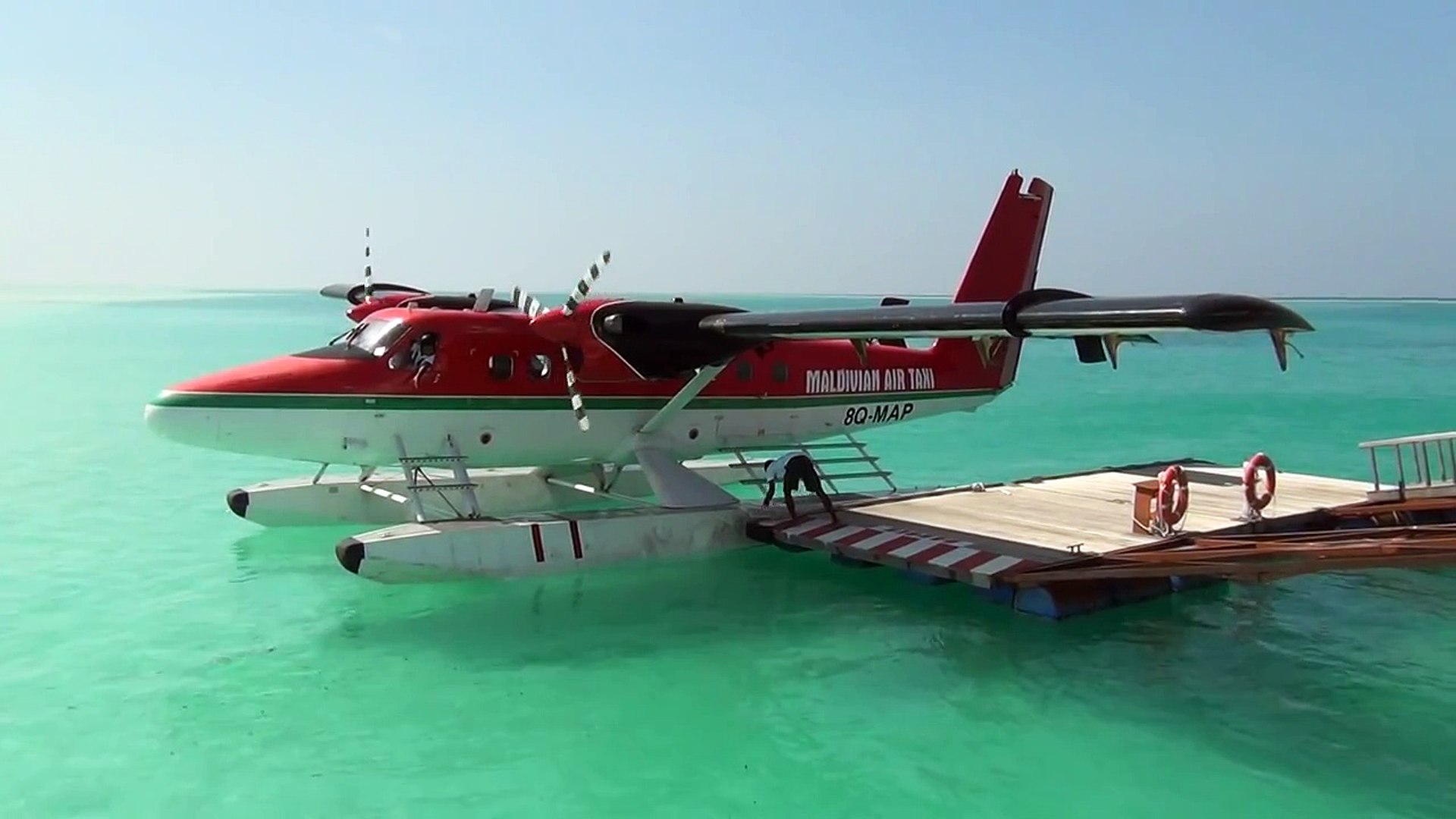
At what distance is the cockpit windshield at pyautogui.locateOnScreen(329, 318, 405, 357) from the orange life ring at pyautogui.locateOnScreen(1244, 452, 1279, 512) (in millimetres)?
7728

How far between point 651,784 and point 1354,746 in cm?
422

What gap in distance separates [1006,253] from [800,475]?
4415 millimetres

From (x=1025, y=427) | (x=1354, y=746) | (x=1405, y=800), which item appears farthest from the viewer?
(x=1025, y=427)

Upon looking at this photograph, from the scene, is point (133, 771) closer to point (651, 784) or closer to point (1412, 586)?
point (651, 784)

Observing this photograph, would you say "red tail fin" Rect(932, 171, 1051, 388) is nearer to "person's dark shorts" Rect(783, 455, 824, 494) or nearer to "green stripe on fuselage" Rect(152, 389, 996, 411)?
"green stripe on fuselage" Rect(152, 389, 996, 411)

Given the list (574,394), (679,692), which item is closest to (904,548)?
(679,692)

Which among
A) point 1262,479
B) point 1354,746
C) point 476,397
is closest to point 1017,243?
point 1262,479

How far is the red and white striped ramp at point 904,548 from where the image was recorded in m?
8.34

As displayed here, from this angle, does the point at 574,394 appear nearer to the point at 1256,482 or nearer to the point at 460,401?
the point at 460,401

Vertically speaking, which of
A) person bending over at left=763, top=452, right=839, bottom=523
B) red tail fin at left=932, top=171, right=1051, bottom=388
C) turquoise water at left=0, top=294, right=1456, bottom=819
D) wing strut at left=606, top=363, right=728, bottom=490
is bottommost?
turquoise water at left=0, top=294, right=1456, bottom=819

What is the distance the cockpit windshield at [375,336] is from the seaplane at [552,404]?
0.02 metres

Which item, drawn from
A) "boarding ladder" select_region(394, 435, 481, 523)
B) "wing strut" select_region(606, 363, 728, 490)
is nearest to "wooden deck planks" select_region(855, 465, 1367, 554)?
"wing strut" select_region(606, 363, 728, 490)

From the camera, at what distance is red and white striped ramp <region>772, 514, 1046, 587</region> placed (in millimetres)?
8336

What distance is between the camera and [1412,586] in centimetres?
1014
